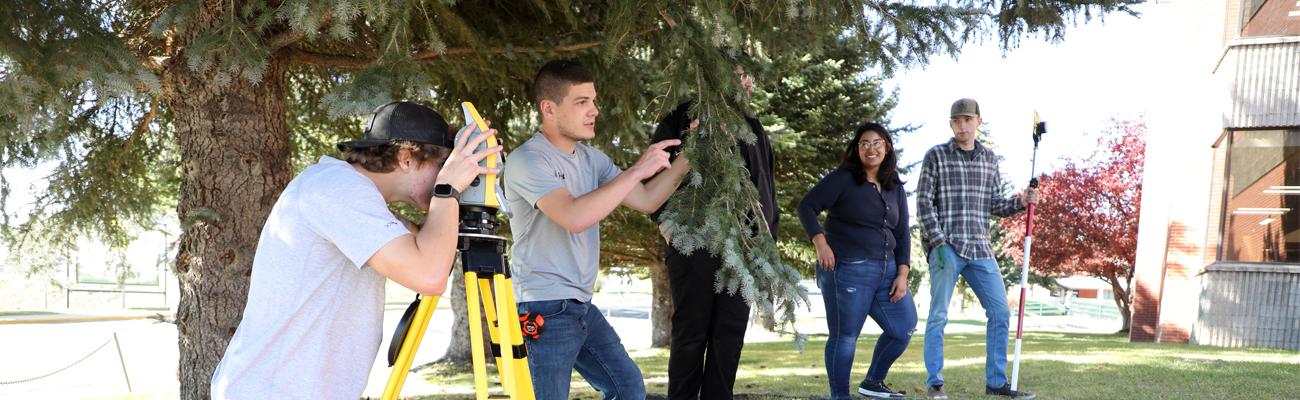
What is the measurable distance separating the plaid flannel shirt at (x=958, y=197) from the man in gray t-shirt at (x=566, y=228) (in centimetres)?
298

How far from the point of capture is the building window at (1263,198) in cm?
1267

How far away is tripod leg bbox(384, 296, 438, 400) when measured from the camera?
246cm

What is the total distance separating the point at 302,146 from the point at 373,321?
24.0ft

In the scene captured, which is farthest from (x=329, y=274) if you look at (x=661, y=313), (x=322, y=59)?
(x=661, y=313)

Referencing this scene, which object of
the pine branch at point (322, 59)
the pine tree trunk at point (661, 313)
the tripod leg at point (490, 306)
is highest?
the pine branch at point (322, 59)

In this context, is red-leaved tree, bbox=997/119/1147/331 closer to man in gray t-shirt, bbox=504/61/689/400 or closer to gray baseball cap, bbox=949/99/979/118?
gray baseball cap, bbox=949/99/979/118

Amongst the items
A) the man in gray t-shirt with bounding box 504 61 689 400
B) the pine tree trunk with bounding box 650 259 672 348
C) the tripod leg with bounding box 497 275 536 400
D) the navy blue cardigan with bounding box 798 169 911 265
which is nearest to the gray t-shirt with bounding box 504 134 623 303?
the man in gray t-shirt with bounding box 504 61 689 400

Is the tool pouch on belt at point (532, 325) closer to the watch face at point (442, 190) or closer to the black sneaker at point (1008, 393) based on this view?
the watch face at point (442, 190)

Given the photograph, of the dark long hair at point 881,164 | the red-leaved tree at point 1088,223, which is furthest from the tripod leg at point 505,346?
the red-leaved tree at point 1088,223

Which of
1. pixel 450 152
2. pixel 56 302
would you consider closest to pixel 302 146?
pixel 450 152

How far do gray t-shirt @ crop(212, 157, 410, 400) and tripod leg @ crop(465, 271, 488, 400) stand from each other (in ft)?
0.93

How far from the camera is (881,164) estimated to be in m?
5.77

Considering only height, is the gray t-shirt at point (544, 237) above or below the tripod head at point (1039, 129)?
below

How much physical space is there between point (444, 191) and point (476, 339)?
39 centimetres
